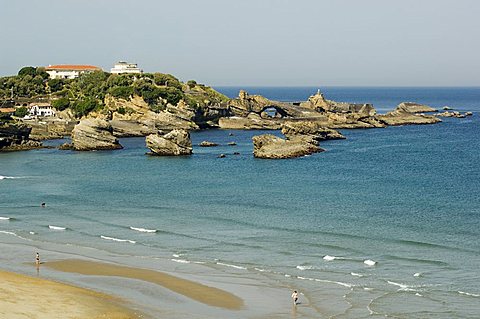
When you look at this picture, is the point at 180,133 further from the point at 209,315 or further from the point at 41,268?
the point at 209,315

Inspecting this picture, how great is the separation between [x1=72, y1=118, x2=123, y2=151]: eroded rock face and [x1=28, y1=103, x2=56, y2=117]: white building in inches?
1725

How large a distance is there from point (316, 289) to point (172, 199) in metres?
30.0

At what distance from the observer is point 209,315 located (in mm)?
32531

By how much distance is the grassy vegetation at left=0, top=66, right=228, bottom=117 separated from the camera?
142 meters

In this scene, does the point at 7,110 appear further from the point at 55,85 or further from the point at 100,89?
the point at 55,85

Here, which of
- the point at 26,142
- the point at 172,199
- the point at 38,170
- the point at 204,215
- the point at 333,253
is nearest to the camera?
the point at 333,253

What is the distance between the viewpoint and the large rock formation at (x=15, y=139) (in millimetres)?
107812

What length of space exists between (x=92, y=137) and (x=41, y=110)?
4747 centimetres

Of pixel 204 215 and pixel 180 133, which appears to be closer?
pixel 204 215

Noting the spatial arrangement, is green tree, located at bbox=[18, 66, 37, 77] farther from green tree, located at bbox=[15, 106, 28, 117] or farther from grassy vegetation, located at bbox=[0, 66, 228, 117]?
green tree, located at bbox=[15, 106, 28, 117]

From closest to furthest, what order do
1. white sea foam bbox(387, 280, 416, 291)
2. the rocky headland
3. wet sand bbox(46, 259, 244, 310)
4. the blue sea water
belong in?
wet sand bbox(46, 259, 244, 310), white sea foam bbox(387, 280, 416, 291), the blue sea water, the rocky headland

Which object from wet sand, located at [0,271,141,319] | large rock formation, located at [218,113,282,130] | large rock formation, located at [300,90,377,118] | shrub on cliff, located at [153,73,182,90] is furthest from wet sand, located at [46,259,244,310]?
large rock formation, located at [300,90,377,118]

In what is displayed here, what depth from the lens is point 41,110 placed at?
147875 millimetres

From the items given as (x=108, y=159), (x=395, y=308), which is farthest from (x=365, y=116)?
(x=395, y=308)
